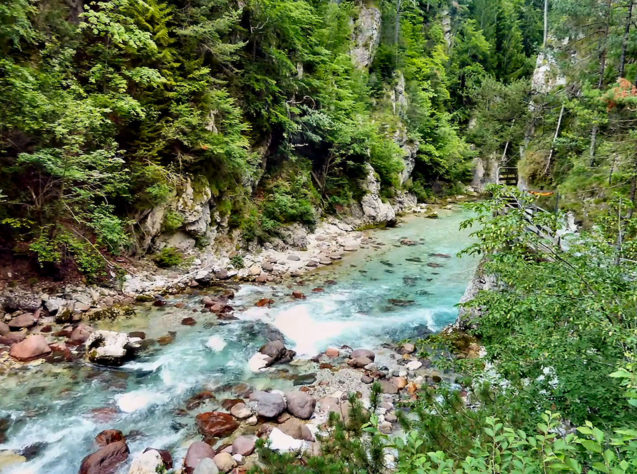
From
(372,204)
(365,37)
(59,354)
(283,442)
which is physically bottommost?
(283,442)

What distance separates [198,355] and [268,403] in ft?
7.86

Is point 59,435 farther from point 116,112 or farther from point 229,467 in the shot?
point 116,112

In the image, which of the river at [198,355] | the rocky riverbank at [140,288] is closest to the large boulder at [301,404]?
the river at [198,355]

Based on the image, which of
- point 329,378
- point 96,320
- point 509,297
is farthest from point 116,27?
point 509,297

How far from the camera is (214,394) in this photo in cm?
626

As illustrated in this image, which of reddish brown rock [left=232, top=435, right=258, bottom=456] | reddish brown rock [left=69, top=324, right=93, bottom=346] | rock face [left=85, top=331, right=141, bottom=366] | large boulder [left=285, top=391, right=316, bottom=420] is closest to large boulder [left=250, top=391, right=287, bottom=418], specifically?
large boulder [left=285, top=391, right=316, bottom=420]

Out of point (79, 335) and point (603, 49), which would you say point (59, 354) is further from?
point (603, 49)

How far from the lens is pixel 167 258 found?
1093cm

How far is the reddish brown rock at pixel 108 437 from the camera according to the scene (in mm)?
4918

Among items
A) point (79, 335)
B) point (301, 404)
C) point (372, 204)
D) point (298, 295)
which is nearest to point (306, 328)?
point (298, 295)

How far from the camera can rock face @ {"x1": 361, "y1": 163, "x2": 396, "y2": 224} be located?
21.2m

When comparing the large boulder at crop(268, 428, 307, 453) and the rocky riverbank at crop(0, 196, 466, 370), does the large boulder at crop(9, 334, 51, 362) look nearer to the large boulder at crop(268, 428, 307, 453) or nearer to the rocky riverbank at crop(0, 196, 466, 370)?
the rocky riverbank at crop(0, 196, 466, 370)

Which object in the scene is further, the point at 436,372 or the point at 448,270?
the point at 448,270

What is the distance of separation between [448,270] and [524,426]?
11732mm
